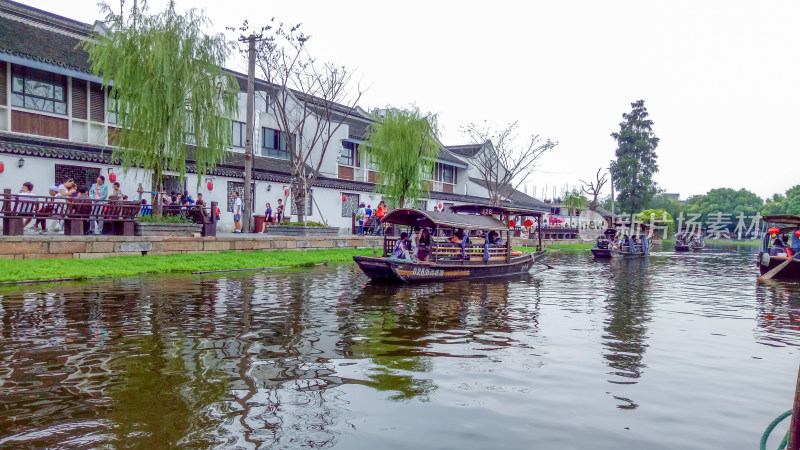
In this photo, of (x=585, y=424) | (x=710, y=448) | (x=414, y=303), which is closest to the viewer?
(x=710, y=448)

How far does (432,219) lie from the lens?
15820 mm

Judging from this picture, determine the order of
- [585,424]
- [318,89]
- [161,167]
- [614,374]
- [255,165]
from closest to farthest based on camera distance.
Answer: [585,424] < [614,374] < [161,167] < [318,89] < [255,165]

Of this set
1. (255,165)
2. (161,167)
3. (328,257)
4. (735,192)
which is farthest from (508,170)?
(735,192)

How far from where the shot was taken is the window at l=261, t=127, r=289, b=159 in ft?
102

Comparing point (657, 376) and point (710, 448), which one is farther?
point (657, 376)

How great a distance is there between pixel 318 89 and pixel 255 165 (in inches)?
222

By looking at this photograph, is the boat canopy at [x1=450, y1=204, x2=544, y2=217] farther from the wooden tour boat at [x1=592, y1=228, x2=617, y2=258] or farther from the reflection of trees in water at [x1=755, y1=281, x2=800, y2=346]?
the wooden tour boat at [x1=592, y1=228, x2=617, y2=258]

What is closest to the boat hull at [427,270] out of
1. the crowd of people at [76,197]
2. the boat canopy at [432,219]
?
the boat canopy at [432,219]

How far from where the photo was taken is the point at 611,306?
12633 mm

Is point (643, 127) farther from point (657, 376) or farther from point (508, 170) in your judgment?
point (657, 376)

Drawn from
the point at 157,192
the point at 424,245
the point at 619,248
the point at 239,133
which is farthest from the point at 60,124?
the point at 619,248

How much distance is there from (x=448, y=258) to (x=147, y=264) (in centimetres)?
848

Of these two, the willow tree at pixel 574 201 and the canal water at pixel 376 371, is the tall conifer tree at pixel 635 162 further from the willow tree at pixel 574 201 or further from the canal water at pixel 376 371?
the canal water at pixel 376 371

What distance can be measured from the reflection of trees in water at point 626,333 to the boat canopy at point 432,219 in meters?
4.58
